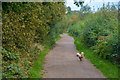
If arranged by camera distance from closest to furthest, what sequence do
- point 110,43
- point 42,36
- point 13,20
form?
1. point 13,20
2. point 110,43
3. point 42,36

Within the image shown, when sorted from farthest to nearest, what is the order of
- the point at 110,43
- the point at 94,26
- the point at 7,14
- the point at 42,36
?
the point at 42,36
the point at 94,26
the point at 110,43
the point at 7,14

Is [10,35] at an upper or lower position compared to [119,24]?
lower

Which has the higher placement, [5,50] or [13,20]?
[13,20]

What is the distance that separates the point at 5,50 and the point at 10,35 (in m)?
0.74

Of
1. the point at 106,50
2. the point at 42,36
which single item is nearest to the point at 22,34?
the point at 106,50

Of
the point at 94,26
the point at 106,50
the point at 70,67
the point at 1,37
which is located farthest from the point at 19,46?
the point at 94,26

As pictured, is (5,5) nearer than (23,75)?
No

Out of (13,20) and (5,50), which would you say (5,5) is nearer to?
(13,20)

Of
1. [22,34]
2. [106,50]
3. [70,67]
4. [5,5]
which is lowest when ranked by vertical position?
[70,67]

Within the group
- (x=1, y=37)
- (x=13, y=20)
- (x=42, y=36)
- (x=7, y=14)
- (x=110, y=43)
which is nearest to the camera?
(x=1, y=37)

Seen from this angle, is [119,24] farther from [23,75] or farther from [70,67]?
[23,75]

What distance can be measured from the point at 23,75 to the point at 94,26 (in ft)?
27.2

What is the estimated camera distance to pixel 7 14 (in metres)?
6.40

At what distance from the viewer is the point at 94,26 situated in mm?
12680
